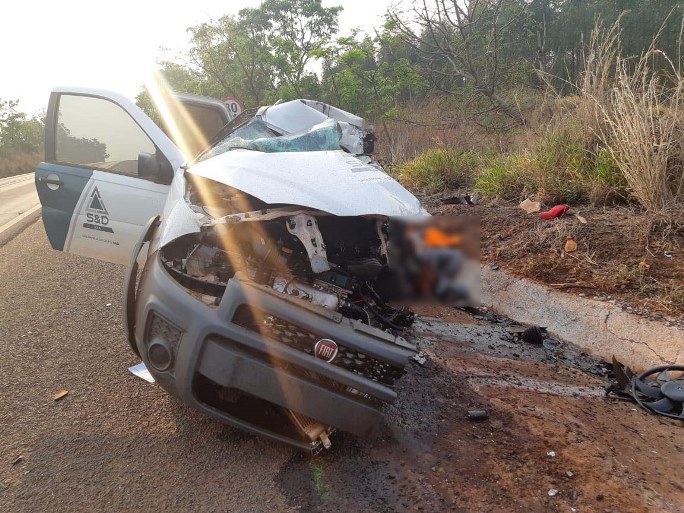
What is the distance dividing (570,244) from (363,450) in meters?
3.24

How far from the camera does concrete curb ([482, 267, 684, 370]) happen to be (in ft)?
11.4

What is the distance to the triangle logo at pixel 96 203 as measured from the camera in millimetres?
3955

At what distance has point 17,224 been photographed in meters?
8.48

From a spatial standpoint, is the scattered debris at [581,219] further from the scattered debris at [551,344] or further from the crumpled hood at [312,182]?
the crumpled hood at [312,182]

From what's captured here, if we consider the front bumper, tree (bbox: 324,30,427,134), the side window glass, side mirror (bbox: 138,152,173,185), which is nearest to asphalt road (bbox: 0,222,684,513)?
the front bumper

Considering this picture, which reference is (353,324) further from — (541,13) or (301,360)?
(541,13)

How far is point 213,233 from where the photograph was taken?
2500 millimetres

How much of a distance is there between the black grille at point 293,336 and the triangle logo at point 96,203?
7.91 ft

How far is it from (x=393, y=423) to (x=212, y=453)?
94 cm

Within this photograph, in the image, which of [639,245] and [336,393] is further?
[639,245]

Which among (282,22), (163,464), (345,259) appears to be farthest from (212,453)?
(282,22)

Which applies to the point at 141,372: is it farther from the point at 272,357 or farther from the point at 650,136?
the point at 650,136

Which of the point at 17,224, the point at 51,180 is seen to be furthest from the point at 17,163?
the point at 51,180

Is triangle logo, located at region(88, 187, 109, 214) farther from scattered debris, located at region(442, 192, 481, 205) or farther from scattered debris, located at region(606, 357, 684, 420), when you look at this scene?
scattered debris, located at region(442, 192, 481, 205)
